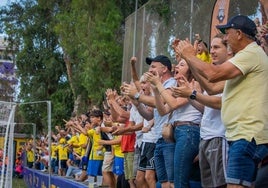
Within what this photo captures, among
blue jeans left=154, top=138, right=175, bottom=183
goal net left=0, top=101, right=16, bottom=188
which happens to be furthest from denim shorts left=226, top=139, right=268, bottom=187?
goal net left=0, top=101, right=16, bottom=188

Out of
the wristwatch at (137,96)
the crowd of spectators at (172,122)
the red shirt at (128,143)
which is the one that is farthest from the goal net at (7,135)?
the wristwatch at (137,96)

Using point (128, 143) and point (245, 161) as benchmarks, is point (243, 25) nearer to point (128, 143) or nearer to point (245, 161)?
point (245, 161)

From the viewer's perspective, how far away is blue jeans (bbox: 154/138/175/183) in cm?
644

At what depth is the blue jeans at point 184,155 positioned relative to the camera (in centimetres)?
596

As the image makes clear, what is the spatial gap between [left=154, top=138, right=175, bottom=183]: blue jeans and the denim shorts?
6.51 ft

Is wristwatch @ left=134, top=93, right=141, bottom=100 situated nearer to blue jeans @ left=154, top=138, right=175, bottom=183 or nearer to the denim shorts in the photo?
blue jeans @ left=154, top=138, right=175, bottom=183

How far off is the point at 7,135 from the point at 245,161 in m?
8.13

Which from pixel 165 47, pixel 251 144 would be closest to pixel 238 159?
pixel 251 144

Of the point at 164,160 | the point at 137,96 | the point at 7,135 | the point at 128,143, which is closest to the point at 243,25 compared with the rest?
the point at 164,160

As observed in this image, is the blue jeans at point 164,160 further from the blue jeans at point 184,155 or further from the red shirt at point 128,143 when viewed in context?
the red shirt at point 128,143

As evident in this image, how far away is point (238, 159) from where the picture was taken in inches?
174

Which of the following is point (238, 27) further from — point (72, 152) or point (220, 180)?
point (72, 152)

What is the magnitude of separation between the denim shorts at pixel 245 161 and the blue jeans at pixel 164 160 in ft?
6.51

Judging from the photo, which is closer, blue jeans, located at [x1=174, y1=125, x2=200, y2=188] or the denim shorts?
the denim shorts
